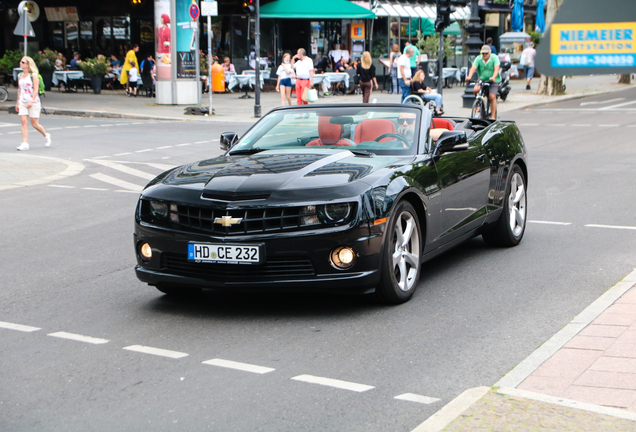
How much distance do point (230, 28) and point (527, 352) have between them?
3424 centimetres

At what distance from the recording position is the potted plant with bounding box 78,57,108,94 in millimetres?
33562

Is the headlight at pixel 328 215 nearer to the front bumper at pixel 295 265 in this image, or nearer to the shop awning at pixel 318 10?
the front bumper at pixel 295 265

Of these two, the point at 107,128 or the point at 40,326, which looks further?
the point at 107,128

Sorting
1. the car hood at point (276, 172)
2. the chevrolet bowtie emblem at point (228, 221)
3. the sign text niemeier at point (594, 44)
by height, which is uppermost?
the sign text niemeier at point (594, 44)

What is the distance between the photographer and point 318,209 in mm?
5512

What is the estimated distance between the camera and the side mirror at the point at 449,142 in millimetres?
6715

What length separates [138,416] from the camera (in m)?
4.09

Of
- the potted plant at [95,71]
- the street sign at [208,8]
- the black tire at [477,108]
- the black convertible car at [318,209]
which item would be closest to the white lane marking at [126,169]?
the black convertible car at [318,209]

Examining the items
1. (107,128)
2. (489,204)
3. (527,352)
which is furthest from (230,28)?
(527,352)

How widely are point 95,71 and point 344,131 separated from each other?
2843cm

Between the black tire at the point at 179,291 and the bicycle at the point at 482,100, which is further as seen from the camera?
the bicycle at the point at 482,100

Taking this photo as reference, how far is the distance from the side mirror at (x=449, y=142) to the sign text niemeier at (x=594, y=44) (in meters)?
3.99

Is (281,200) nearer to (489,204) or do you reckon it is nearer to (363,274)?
(363,274)

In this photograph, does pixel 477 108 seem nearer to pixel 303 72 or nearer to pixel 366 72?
pixel 366 72
